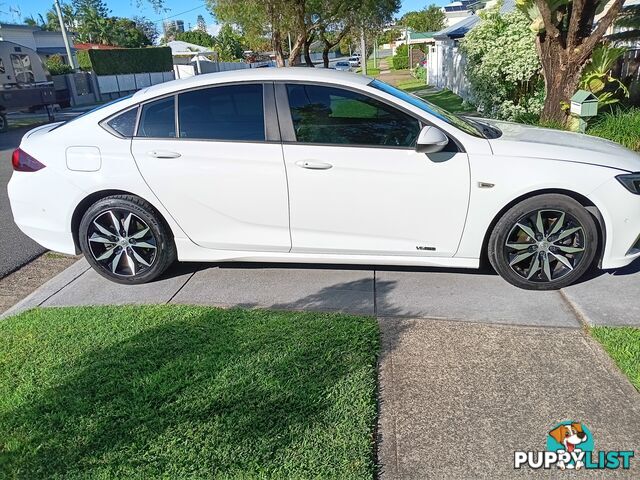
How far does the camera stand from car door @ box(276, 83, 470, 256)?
11.8 ft

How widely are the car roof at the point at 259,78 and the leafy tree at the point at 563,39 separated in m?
4.75

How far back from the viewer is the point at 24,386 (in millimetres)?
2863

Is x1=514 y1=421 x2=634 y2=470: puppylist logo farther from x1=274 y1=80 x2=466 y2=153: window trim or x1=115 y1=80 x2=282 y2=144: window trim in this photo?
x1=115 y1=80 x2=282 y2=144: window trim

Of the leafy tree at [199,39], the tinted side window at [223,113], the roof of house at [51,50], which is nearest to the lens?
the tinted side window at [223,113]

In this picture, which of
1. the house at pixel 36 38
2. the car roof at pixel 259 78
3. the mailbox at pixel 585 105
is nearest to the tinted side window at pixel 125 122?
the car roof at pixel 259 78

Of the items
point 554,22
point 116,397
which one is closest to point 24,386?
point 116,397

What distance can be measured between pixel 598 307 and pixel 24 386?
3794 millimetres

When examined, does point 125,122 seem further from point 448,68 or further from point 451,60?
point 448,68

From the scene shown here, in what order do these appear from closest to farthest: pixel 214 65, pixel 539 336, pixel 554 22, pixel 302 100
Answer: pixel 539 336 < pixel 302 100 < pixel 554 22 < pixel 214 65

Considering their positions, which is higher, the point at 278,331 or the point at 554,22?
the point at 554,22

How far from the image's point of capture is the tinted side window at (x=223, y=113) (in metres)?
3.80

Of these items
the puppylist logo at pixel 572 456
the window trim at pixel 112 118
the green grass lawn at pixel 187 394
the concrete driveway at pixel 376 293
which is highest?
the window trim at pixel 112 118

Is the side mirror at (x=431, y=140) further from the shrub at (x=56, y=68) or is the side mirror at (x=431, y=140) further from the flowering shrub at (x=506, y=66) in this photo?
the shrub at (x=56, y=68)

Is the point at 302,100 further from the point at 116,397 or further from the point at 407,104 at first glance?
the point at 116,397
